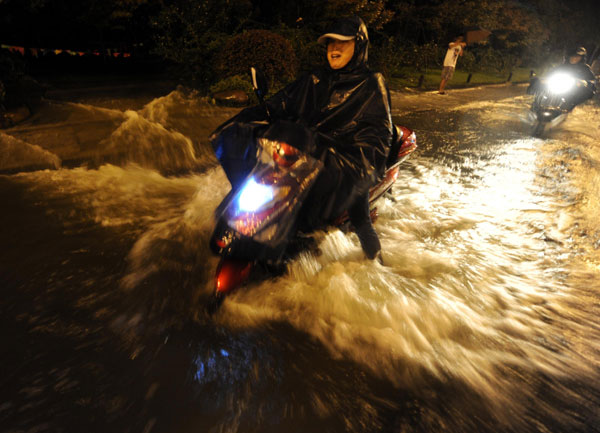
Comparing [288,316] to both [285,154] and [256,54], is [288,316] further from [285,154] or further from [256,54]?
[256,54]

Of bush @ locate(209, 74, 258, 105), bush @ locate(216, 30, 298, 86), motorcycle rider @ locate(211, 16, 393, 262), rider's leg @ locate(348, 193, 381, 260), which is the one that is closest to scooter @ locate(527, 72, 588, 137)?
bush @ locate(216, 30, 298, 86)

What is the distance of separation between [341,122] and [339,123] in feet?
0.06

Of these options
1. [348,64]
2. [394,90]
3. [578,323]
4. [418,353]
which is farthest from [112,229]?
[394,90]

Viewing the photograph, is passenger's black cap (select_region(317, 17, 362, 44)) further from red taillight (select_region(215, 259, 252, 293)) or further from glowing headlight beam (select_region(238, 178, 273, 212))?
red taillight (select_region(215, 259, 252, 293))

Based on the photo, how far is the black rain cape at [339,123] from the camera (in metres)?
2.05

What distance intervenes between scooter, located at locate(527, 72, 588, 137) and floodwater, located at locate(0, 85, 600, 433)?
4.30 meters

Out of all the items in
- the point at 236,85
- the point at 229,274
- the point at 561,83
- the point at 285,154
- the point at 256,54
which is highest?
the point at 256,54

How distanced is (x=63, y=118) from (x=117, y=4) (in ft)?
16.1

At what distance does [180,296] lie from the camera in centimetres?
254

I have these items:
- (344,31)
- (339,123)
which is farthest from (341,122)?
(344,31)

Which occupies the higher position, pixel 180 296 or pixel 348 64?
pixel 348 64

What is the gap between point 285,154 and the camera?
1861mm

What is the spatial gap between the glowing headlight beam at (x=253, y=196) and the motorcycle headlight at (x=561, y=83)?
914 cm

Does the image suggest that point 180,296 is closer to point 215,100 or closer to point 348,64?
point 348,64
